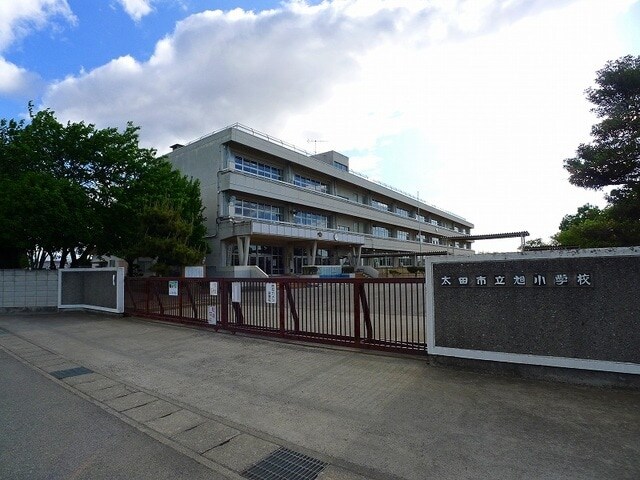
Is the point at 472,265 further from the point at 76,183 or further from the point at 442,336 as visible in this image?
the point at 76,183

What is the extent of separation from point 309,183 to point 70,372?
37467 mm

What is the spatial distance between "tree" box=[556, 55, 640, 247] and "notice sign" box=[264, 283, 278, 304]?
36.8 ft

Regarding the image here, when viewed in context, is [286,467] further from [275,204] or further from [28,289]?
A: [275,204]

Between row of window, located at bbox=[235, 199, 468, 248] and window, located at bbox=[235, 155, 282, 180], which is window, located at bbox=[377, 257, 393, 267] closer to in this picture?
Result: row of window, located at bbox=[235, 199, 468, 248]

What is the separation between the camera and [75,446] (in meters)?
3.96

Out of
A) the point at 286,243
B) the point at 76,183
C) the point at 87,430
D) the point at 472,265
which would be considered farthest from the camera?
the point at 286,243

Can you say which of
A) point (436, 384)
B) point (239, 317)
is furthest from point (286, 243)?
point (436, 384)

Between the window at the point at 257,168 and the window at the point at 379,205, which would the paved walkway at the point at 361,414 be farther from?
the window at the point at 379,205

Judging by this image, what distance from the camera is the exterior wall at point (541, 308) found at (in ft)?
16.9

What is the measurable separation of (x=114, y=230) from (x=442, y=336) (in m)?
17.2

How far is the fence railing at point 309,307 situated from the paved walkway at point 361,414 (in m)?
0.68

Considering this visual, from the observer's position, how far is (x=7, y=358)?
8195 mm

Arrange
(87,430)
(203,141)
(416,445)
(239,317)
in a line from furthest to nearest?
1. (203,141)
2. (239,317)
3. (87,430)
4. (416,445)

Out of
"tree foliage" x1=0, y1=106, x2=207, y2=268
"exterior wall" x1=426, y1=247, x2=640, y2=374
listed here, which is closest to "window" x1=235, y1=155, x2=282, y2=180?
"tree foliage" x1=0, y1=106, x2=207, y2=268
